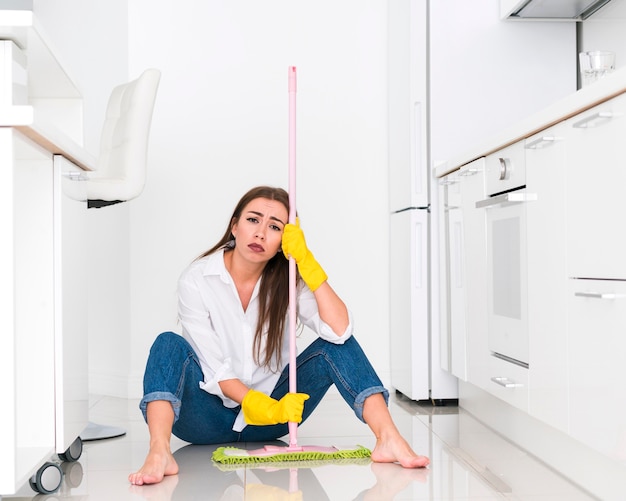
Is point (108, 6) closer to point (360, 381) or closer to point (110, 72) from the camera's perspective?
point (110, 72)

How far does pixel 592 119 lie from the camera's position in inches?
67.8

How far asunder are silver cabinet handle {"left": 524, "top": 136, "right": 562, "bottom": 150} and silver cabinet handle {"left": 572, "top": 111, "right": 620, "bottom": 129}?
0.45 feet

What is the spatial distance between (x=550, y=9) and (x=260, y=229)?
1.47 metres

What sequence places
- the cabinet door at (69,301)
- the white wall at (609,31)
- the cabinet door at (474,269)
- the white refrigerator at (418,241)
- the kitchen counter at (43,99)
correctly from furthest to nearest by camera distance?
the white refrigerator at (418,241) → the white wall at (609,31) → the cabinet door at (474,269) → the cabinet door at (69,301) → the kitchen counter at (43,99)

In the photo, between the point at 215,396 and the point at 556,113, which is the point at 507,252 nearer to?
the point at 556,113

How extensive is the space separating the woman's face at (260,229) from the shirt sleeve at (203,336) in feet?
0.48

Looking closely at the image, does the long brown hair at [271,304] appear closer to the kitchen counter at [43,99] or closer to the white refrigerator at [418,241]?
the kitchen counter at [43,99]

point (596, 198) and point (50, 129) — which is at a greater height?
point (50, 129)

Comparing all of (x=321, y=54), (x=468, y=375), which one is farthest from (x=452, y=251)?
(x=321, y=54)

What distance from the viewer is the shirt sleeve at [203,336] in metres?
2.17

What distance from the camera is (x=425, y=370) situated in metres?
3.08

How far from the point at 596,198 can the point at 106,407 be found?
2152 mm

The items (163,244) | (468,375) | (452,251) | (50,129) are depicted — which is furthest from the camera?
(163,244)

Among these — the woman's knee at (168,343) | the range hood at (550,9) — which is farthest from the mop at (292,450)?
the range hood at (550,9)
